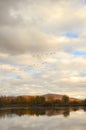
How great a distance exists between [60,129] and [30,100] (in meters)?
144

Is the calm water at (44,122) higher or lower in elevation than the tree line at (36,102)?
lower

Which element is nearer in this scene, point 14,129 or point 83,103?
point 14,129

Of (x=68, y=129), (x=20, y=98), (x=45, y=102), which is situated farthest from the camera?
(x=20, y=98)

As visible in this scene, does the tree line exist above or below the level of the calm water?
above

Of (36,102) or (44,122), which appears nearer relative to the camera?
(44,122)

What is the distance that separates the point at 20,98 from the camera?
187250mm

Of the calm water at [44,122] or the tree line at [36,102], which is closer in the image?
the calm water at [44,122]

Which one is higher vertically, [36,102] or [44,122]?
[36,102]

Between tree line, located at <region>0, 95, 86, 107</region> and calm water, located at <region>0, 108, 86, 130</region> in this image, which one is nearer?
calm water, located at <region>0, 108, 86, 130</region>

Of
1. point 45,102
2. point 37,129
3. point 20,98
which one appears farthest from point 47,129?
point 20,98

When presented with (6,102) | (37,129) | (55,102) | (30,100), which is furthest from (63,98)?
(37,129)

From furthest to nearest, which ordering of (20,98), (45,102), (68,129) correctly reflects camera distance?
1. (20,98)
2. (45,102)
3. (68,129)

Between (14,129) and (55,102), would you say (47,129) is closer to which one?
(14,129)

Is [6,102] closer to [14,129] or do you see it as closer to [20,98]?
[20,98]
